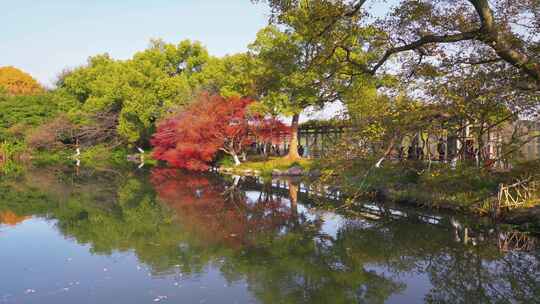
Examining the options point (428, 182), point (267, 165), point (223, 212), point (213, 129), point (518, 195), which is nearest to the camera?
point (518, 195)

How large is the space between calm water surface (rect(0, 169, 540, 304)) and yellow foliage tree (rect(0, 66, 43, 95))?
45929 millimetres

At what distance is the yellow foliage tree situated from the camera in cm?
5656

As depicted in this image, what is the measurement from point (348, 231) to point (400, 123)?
A: 310cm

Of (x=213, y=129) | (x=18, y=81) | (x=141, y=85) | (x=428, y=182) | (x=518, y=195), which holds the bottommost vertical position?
(x=518, y=195)

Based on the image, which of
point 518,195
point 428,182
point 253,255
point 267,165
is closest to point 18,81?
point 267,165

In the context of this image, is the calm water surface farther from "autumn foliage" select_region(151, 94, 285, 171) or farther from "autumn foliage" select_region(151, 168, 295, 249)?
"autumn foliage" select_region(151, 94, 285, 171)

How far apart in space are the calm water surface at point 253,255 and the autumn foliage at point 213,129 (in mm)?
9795

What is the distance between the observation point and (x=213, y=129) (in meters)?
26.1

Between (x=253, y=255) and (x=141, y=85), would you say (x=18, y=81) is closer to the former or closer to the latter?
(x=141, y=85)

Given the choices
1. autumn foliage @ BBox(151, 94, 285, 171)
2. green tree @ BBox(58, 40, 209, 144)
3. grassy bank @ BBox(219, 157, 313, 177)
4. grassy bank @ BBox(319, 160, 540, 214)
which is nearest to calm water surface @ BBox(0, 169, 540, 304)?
grassy bank @ BBox(319, 160, 540, 214)

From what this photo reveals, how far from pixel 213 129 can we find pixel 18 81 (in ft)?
141

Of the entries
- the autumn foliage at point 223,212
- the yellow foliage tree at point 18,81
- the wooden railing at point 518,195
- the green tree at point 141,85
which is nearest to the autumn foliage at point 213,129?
the autumn foliage at point 223,212

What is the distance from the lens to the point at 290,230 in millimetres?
12320

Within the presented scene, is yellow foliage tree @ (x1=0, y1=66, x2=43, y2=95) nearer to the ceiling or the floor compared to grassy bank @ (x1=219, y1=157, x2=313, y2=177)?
nearer to the ceiling
